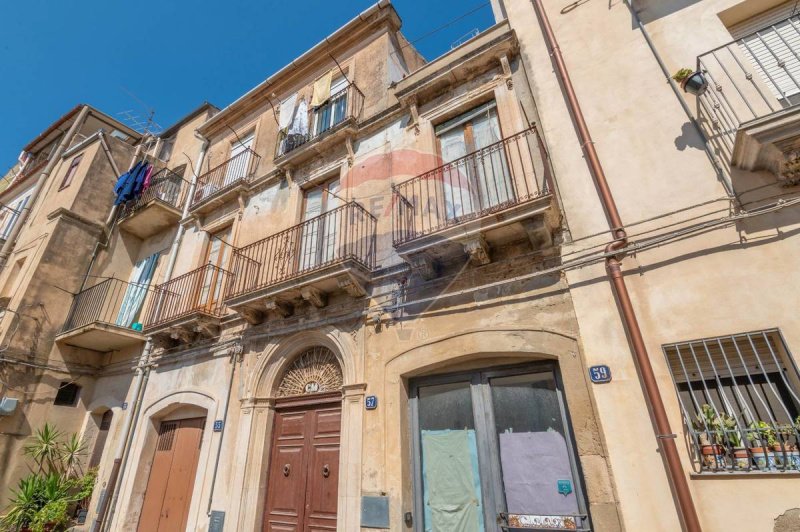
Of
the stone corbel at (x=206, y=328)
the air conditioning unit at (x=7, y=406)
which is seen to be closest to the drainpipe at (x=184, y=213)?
the stone corbel at (x=206, y=328)

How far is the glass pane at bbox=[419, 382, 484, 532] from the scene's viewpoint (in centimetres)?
454

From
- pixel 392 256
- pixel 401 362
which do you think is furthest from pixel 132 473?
pixel 392 256

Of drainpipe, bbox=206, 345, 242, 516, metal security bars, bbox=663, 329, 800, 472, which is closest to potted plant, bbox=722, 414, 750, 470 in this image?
metal security bars, bbox=663, 329, 800, 472

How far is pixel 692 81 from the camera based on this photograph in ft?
14.5

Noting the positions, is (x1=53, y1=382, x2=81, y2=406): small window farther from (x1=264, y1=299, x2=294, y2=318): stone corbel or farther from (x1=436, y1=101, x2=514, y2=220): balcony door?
(x1=436, y1=101, x2=514, y2=220): balcony door

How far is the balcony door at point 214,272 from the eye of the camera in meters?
8.49

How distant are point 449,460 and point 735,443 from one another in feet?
9.70

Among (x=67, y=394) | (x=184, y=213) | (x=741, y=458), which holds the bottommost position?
(x=741, y=458)

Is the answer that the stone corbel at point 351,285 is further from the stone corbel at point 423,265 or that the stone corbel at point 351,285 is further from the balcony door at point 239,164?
the balcony door at point 239,164

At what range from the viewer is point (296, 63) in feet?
33.3

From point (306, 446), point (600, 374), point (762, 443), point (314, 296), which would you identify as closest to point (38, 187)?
point (314, 296)

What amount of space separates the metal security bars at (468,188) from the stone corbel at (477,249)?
0.33 m

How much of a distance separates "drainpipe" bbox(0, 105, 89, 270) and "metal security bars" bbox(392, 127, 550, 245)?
1446cm

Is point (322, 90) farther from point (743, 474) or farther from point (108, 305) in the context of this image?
point (743, 474)
